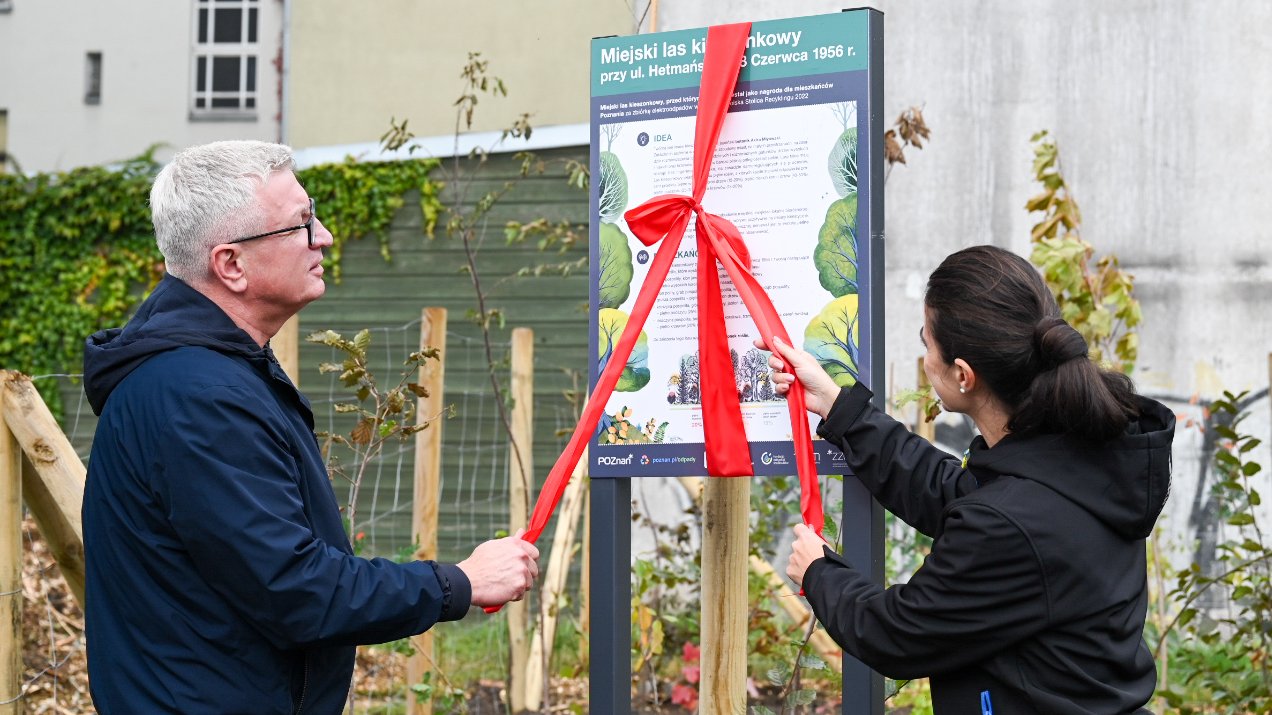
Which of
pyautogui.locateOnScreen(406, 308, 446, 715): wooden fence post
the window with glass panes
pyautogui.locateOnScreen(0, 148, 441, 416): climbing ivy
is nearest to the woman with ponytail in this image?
pyautogui.locateOnScreen(406, 308, 446, 715): wooden fence post

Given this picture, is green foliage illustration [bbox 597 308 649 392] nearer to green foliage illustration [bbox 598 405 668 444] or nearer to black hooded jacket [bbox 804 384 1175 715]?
green foliage illustration [bbox 598 405 668 444]

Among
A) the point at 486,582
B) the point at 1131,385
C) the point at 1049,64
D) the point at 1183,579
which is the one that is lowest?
the point at 1183,579

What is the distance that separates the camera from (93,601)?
7.86 feet

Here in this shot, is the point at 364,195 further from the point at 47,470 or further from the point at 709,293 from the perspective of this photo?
the point at 709,293

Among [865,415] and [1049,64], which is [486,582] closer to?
[865,415]

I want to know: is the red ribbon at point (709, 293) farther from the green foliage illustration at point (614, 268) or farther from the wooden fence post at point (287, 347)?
the wooden fence post at point (287, 347)

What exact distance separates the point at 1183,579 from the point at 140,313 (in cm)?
378

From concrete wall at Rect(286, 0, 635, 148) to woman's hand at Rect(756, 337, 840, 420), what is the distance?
7033 mm

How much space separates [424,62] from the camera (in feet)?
32.9

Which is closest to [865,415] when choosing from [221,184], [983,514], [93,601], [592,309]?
[983,514]

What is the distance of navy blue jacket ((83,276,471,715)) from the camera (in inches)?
87.4

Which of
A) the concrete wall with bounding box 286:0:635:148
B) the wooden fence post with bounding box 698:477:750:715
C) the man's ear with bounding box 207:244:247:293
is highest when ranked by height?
the concrete wall with bounding box 286:0:635:148

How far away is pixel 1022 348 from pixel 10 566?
2.88 meters

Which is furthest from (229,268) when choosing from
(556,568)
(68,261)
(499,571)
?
(68,261)
